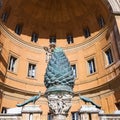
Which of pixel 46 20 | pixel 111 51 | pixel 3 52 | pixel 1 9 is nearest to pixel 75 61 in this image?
pixel 111 51

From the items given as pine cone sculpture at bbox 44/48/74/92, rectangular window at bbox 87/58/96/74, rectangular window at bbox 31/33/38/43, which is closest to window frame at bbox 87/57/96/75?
rectangular window at bbox 87/58/96/74

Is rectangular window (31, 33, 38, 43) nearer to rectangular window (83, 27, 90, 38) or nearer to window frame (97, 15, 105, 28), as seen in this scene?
rectangular window (83, 27, 90, 38)

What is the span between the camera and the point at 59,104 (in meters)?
5.02

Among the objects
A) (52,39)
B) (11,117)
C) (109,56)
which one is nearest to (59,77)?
(11,117)

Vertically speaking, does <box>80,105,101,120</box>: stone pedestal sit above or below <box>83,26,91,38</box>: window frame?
below

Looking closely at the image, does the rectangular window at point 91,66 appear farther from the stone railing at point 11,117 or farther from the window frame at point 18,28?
the stone railing at point 11,117

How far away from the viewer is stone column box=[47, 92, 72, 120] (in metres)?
4.94

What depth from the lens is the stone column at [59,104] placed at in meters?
4.94

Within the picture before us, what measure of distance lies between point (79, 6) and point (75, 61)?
20.6 feet

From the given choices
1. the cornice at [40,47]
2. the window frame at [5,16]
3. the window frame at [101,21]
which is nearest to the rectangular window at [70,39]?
the cornice at [40,47]

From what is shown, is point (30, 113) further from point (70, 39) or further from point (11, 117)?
point (70, 39)

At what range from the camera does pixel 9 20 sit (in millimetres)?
18953

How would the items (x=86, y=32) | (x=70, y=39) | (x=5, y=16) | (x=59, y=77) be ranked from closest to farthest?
(x=59, y=77) < (x=5, y=16) < (x=86, y=32) < (x=70, y=39)

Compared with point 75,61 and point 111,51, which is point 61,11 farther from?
point 111,51
